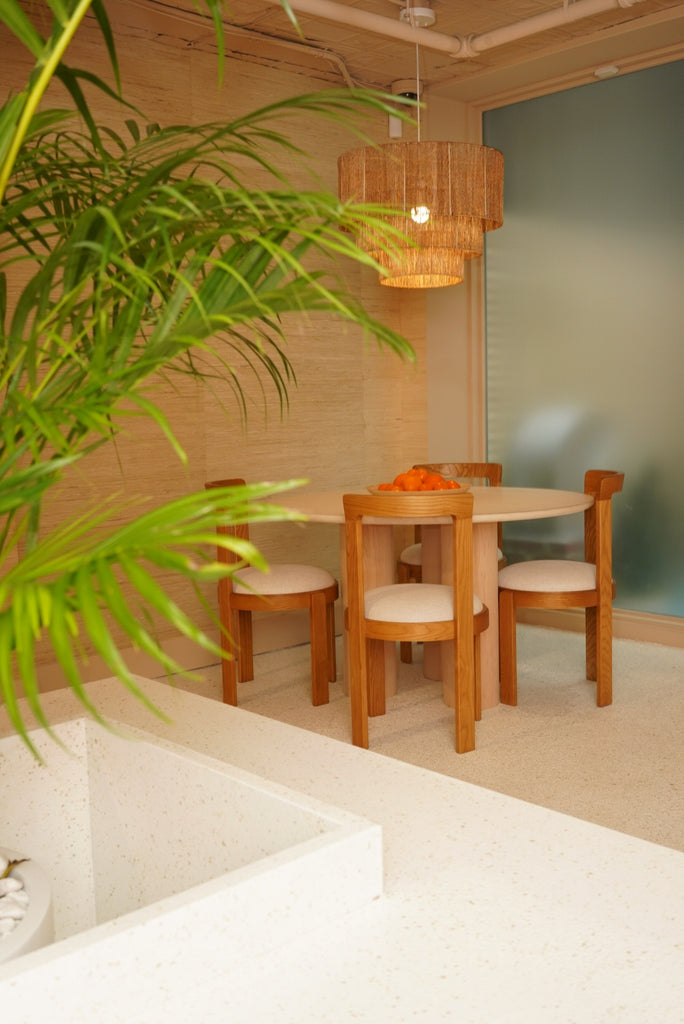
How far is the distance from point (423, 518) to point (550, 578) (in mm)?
795

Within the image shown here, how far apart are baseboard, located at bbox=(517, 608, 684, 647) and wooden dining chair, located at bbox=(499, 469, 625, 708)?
1.06 meters

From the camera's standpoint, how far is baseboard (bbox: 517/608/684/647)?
518 cm

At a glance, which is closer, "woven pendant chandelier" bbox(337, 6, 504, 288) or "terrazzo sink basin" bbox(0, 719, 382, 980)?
"terrazzo sink basin" bbox(0, 719, 382, 980)

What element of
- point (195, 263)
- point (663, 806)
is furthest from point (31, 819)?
point (663, 806)

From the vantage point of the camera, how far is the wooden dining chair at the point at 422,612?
352 centimetres

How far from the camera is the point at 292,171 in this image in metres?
5.41

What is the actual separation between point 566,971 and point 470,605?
97.6 inches

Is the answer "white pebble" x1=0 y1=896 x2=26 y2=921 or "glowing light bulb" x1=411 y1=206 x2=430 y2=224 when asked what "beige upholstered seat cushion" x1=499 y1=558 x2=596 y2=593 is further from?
"white pebble" x1=0 y1=896 x2=26 y2=921

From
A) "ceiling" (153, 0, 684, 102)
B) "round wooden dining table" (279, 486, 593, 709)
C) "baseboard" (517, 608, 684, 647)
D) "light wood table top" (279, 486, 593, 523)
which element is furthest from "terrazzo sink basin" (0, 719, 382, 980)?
"baseboard" (517, 608, 684, 647)

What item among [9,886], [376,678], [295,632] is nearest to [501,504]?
[376,678]

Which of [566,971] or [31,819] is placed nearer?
[566,971]

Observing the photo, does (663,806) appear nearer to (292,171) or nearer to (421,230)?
(421,230)

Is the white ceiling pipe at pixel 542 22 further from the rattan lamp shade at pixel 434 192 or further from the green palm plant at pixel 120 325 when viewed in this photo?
the green palm plant at pixel 120 325

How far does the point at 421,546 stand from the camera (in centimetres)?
474
